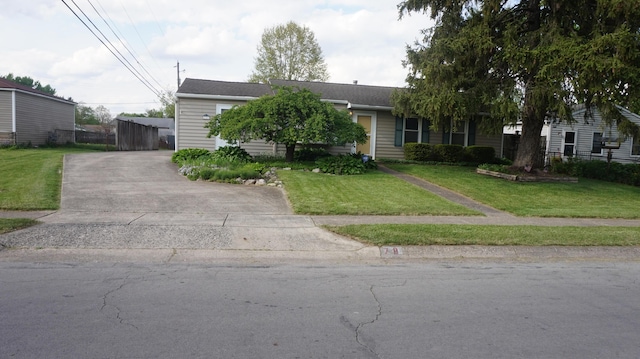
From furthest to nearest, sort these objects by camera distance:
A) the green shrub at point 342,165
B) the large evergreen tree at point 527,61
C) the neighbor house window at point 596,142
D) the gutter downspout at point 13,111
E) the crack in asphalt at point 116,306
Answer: the neighbor house window at point 596,142, the gutter downspout at point 13,111, the green shrub at point 342,165, the large evergreen tree at point 527,61, the crack in asphalt at point 116,306

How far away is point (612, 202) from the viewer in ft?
41.2

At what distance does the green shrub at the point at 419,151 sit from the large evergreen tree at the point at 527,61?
13.0 ft

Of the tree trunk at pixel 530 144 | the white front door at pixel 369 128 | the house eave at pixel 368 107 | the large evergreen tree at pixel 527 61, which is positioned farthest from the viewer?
the white front door at pixel 369 128

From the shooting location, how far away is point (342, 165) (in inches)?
628

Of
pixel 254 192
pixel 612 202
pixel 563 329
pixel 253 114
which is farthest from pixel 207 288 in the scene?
pixel 612 202

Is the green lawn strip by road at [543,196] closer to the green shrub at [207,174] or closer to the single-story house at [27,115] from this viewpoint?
the green shrub at [207,174]

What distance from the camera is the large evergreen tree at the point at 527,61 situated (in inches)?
469

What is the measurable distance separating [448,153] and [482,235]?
13196mm

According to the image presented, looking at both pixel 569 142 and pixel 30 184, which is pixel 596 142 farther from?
pixel 30 184

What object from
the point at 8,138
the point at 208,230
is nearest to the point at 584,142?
the point at 208,230

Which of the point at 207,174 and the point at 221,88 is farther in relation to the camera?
the point at 221,88

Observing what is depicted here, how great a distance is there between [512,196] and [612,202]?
2833 mm

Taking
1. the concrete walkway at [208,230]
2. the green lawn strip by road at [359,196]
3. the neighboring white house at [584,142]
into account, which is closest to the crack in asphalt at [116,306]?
the concrete walkway at [208,230]

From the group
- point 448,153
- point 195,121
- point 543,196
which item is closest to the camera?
point 543,196
